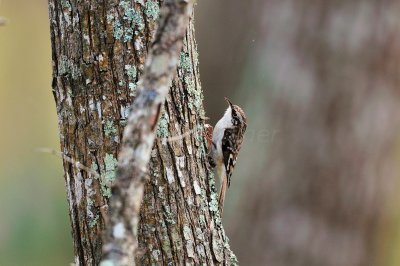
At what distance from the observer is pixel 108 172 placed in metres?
3.83

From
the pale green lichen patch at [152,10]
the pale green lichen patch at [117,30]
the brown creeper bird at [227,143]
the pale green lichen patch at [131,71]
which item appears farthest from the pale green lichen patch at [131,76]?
the brown creeper bird at [227,143]

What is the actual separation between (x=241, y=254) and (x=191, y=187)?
317 cm

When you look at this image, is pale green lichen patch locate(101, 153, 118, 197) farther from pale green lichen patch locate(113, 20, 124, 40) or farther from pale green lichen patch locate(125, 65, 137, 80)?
pale green lichen patch locate(113, 20, 124, 40)

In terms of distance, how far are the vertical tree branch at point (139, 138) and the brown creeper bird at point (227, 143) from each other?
266 cm

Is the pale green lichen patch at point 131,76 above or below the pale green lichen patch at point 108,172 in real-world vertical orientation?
above

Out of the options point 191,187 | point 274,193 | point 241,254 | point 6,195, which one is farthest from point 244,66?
point 6,195

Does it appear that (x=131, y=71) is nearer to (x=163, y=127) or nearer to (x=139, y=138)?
(x=163, y=127)

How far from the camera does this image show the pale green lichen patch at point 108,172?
383 cm

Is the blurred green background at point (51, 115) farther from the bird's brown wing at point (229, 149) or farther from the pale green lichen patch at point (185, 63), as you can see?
the pale green lichen patch at point (185, 63)

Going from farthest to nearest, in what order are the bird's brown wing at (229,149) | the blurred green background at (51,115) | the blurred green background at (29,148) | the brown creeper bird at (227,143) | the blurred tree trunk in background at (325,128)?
1. the blurred green background at (29,148)
2. the blurred green background at (51,115)
3. the blurred tree trunk in background at (325,128)
4. the bird's brown wing at (229,149)
5. the brown creeper bird at (227,143)

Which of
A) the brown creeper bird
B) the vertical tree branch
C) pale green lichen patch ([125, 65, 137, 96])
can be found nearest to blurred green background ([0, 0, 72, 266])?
the brown creeper bird

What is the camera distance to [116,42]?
12.6 ft

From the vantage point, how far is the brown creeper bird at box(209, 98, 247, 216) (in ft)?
18.1

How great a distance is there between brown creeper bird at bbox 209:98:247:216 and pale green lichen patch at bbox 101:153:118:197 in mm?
1403
